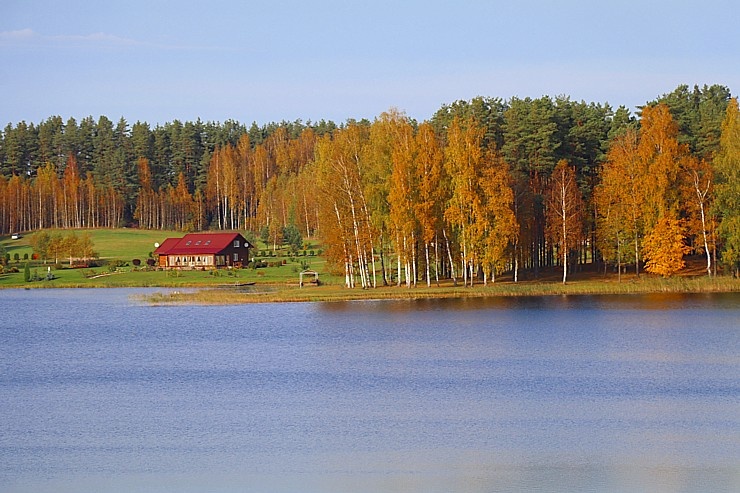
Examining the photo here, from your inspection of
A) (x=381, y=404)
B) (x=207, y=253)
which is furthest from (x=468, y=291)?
(x=207, y=253)

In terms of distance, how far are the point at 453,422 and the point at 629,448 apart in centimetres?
474

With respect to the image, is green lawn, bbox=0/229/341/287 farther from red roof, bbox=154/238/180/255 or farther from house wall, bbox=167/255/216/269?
house wall, bbox=167/255/216/269

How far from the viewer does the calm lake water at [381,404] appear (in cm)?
1934

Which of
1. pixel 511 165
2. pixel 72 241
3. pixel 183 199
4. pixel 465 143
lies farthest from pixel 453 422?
pixel 183 199

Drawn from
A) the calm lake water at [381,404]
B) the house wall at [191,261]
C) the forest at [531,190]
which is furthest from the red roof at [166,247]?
the calm lake water at [381,404]

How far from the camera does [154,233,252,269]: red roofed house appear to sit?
9231 cm

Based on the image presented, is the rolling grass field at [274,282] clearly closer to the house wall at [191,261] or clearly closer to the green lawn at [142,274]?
the green lawn at [142,274]

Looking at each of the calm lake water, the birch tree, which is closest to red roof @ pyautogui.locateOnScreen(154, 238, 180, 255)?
the birch tree

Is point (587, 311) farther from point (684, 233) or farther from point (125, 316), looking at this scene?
point (125, 316)

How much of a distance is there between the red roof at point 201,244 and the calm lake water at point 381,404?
42.8 meters

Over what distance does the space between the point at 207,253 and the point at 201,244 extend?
2470 mm

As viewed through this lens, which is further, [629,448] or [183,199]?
[183,199]

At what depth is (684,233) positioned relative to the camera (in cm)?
6606

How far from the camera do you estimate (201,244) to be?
94500 mm
